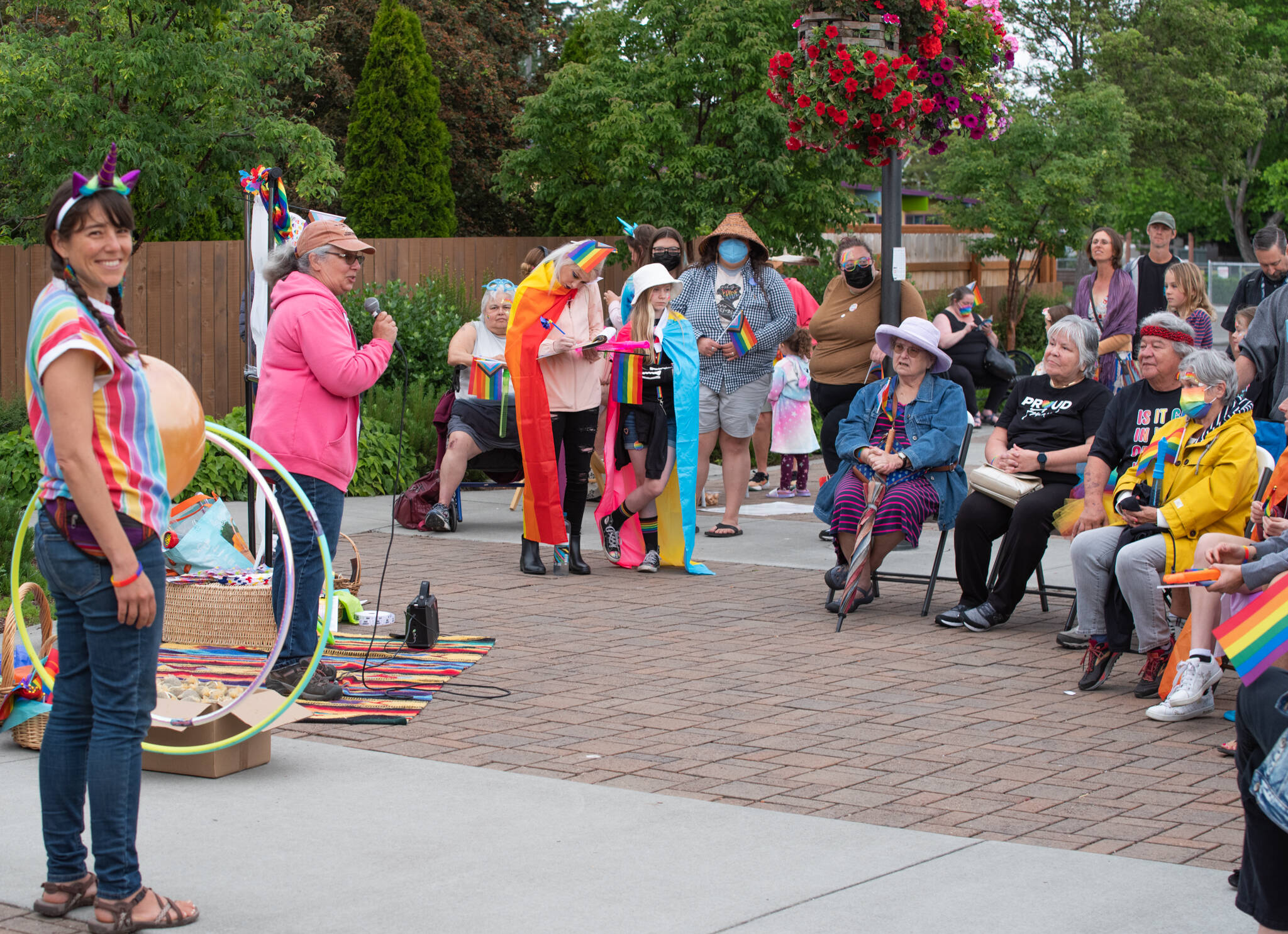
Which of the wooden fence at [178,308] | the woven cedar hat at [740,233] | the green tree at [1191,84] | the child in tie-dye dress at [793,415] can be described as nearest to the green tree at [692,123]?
the child in tie-dye dress at [793,415]

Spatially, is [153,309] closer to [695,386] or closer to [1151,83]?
[695,386]

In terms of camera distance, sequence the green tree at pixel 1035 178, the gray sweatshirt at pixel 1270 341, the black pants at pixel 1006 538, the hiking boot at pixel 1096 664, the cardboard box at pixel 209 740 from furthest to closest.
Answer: the green tree at pixel 1035 178 < the gray sweatshirt at pixel 1270 341 < the black pants at pixel 1006 538 < the hiking boot at pixel 1096 664 < the cardboard box at pixel 209 740

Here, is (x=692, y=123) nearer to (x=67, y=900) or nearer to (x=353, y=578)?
(x=353, y=578)

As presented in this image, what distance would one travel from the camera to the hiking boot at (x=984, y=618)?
301 inches

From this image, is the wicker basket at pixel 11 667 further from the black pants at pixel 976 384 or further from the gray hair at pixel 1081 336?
the black pants at pixel 976 384

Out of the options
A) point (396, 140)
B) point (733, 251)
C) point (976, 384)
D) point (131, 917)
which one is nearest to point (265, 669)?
point (131, 917)

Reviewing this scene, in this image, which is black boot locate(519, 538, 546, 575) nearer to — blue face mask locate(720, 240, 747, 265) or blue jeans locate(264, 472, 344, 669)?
blue face mask locate(720, 240, 747, 265)

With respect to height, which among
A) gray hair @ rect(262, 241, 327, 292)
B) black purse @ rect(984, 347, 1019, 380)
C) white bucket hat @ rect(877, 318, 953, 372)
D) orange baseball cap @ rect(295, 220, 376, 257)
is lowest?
black purse @ rect(984, 347, 1019, 380)

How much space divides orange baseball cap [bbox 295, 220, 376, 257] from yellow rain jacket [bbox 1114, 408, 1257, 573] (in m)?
3.44

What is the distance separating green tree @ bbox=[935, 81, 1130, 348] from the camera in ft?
79.4

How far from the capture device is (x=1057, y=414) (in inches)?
298

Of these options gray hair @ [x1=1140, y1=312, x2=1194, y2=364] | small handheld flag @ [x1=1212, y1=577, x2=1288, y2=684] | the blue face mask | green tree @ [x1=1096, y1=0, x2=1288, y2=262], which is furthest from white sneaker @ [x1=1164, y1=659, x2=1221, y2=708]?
green tree @ [x1=1096, y1=0, x2=1288, y2=262]

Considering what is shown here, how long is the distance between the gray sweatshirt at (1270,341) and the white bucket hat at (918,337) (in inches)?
64.8

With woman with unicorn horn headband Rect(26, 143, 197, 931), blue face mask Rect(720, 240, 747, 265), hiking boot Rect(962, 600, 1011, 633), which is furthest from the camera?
blue face mask Rect(720, 240, 747, 265)
